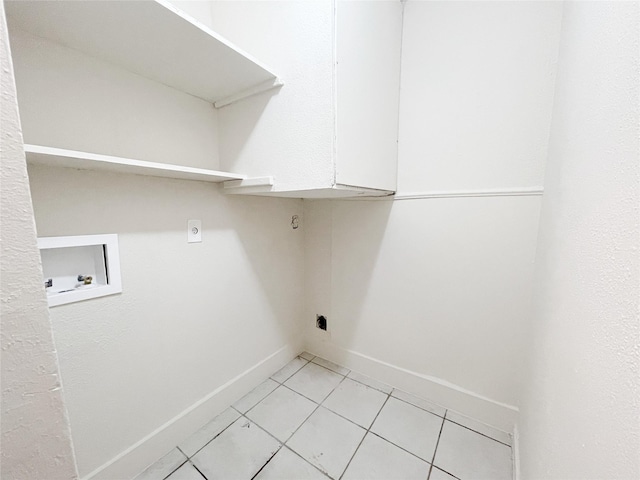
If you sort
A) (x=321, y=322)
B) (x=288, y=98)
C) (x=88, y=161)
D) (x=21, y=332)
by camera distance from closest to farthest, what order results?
(x=21, y=332)
(x=88, y=161)
(x=288, y=98)
(x=321, y=322)

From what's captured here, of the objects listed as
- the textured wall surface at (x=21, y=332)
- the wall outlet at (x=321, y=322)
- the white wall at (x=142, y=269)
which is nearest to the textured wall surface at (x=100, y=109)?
the white wall at (x=142, y=269)

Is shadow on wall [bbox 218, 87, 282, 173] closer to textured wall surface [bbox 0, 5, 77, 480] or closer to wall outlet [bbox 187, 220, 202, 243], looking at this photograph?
wall outlet [bbox 187, 220, 202, 243]

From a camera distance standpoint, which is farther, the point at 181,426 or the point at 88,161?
the point at 181,426

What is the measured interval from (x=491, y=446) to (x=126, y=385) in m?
1.70

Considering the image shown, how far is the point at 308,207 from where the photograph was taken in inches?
73.1

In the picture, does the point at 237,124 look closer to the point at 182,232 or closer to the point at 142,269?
the point at 182,232

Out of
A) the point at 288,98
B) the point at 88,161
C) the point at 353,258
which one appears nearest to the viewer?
the point at 88,161

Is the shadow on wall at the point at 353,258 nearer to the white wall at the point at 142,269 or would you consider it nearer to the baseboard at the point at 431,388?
the baseboard at the point at 431,388

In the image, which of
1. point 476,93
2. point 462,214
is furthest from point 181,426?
point 476,93

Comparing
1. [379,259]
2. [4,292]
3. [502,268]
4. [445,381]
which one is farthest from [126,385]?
[502,268]

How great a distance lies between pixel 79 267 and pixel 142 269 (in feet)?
0.64

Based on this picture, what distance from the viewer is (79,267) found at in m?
0.92

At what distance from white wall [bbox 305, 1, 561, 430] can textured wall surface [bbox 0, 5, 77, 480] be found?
56.2 inches

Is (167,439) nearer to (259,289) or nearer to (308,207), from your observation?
(259,289)
